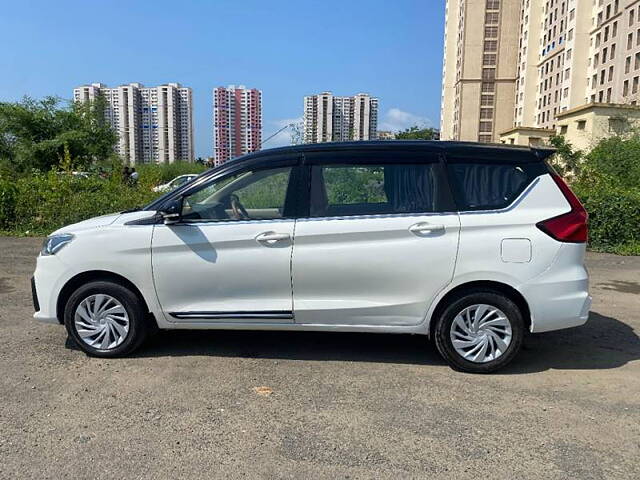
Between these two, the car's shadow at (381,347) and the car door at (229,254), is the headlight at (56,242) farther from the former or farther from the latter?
the car's shadow at (381,347)

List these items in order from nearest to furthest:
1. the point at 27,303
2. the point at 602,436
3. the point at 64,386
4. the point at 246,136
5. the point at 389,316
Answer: the point at 602,436, the point at 64,386, the point at 389,316, the point at 27,303, the point at 246,136

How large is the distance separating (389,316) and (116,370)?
7.49ft

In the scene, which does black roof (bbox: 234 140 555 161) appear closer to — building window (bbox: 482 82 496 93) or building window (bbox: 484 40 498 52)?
building window (bbox: 482 82 496 93)

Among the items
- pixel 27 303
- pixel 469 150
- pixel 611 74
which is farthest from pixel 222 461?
pixel 611 74

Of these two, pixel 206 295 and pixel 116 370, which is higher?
pixel 206 295

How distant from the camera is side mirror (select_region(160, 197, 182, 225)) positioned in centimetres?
419

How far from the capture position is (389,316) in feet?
13.6

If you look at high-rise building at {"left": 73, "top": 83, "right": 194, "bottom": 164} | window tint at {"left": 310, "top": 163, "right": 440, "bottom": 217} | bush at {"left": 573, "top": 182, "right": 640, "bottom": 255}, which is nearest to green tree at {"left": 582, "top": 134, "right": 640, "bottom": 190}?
bush at {"left": 573, "top": 182, "right": 640, "bottom": 255}

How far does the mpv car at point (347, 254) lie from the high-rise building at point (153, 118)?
56.2 meters

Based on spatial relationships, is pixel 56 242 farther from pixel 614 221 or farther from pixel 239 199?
pixel 614 221

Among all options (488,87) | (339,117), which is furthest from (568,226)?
(488,87)

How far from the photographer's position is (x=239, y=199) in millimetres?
4336

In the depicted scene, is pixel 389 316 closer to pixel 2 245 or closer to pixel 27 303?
pixel 27 303

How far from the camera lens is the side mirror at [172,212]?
4.19 meters
